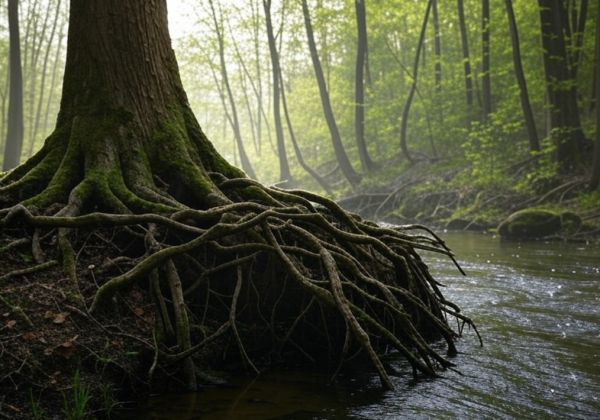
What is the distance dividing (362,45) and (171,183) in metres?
21.1

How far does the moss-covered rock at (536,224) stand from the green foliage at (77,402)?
43.3 ft

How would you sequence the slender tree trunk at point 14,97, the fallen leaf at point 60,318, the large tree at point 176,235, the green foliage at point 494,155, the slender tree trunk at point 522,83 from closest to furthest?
the fallen leaf at point 60,318 → the large tree at point 176,235 → the slender tree trunk at point 522,83 → the green foliage at point 494,155 → the slender tree trunk at point 14,97

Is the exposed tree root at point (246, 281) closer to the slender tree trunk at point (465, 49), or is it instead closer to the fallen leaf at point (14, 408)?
the fallen leaf at point (14, 408)

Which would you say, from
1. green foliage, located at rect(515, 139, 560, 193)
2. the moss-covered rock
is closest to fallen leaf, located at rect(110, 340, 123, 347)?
the moss-covered rock

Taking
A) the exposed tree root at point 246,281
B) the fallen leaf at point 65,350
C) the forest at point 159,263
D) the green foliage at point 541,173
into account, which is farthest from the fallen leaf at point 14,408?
the green foliage at point 541,173

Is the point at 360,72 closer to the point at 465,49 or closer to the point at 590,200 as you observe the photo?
the point at 465,49

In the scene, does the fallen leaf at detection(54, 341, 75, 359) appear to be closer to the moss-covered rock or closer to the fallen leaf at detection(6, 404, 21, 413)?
the fallen leaf at detection(6, 404, 21, 413)

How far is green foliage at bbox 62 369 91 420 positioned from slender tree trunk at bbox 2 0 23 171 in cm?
2023

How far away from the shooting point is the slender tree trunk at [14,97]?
20547 millimetres

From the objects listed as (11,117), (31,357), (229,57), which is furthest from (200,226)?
(229,57)

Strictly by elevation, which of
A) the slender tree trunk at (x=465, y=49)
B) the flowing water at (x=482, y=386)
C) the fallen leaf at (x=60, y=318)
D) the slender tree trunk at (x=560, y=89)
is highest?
the slender tree trunk at (x=465, y=49)

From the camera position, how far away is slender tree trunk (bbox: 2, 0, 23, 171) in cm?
2055

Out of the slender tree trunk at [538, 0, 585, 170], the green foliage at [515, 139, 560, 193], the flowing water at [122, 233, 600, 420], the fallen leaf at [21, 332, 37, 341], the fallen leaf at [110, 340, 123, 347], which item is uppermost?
the slender tree trunk at [538, 0, 585, 170]

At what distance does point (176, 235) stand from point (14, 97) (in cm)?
2051
